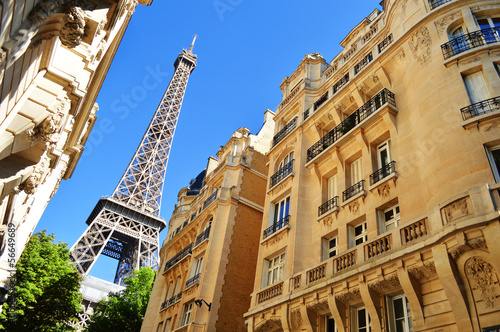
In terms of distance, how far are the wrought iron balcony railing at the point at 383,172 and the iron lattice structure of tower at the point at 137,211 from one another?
68.0 m

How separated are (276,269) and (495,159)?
35.0 ft

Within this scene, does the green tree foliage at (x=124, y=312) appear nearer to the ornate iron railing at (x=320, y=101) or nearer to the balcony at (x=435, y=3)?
the ornate iron railing at (x=320, y=101)

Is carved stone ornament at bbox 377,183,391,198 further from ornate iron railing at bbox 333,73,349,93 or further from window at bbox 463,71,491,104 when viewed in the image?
ornate iron railing at bbox 333,73,349,93

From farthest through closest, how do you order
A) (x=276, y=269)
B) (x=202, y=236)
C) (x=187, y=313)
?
(x=202, y=236) → (x=187, y=313) → (x=276, y=269)

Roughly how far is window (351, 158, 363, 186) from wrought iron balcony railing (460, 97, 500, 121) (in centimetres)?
517

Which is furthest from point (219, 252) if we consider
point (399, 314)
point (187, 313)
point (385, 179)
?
point (399, 314)

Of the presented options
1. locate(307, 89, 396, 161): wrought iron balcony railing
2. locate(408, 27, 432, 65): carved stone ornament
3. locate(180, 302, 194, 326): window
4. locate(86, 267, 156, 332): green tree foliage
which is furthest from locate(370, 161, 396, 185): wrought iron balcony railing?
locate(86, 267, 156, 332): green tree foliage

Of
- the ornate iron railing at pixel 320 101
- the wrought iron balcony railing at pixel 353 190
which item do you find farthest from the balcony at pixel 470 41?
the ornate iron railing at pixel 320 101

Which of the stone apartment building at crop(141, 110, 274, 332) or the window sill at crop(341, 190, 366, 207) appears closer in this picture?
the window sill at crop(341, 190, 366, 207)

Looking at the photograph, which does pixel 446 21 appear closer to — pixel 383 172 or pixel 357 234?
pixel 383 172

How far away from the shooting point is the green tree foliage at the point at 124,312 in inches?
1325

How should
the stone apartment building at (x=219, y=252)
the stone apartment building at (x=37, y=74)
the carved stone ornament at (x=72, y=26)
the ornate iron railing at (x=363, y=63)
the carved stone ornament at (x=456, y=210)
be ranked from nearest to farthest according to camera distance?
the stone apartment building at (x=37, y=74)
the carved stone ornament at (x=72, y=26)
the carved stone ornament at (x=456, y=210)
the ornate iron railing at (x=363, y=63)
the stone apartment building at (x=219, y=252)

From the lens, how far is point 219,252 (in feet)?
78.8

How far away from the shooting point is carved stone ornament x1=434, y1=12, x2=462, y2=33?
48.4 ft
